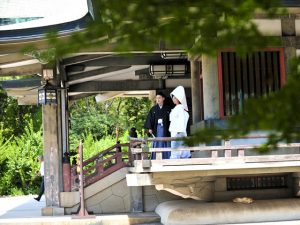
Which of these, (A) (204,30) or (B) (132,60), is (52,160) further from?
Answer: (A) (204,30)

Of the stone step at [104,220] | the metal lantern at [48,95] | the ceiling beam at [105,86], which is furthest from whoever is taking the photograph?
the ceiling beam at [105,86]

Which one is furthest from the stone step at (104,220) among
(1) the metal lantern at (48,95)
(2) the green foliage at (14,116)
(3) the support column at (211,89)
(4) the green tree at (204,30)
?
(2) the green foliage at (14,116)

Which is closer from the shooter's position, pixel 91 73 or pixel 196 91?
pixel 196 91

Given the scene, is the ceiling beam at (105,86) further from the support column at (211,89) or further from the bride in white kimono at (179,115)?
the support column at (211,89)

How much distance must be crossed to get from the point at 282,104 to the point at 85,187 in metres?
12.6

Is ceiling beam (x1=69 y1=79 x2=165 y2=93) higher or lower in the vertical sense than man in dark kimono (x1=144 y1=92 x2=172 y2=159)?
higher

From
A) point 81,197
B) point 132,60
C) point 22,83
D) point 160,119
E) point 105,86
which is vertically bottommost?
point 81,197

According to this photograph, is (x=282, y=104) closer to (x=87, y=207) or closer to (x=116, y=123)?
(x=87, y=207)

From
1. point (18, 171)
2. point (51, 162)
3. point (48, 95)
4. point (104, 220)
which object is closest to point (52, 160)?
point (51, 162)

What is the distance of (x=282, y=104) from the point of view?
7.72 ft

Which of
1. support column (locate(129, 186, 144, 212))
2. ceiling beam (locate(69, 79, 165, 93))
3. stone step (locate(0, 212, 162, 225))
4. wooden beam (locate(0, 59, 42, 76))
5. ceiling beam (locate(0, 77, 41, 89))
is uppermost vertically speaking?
wooden beam (locate(0, 59, 42, 76))

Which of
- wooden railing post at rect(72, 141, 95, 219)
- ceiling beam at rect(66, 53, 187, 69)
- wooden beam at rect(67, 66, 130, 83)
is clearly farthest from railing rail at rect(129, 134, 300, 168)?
wooden beam at rect(67, 66, 130, 83)

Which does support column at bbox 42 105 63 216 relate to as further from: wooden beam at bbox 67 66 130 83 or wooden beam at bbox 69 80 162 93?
wooden beam at bbox 69 80 162 93

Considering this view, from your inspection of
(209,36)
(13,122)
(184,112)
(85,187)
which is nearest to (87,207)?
(85,187)
